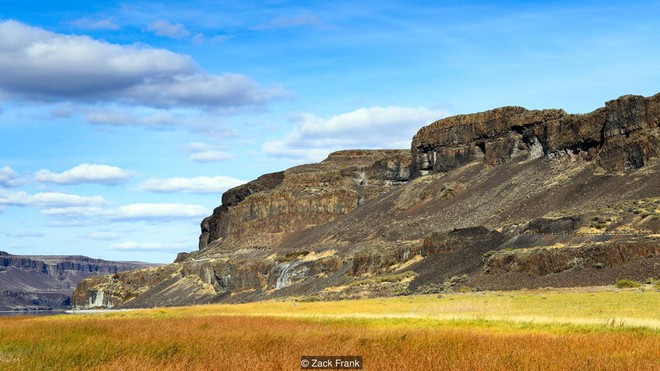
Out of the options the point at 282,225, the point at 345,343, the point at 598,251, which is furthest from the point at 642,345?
the point at 282,225

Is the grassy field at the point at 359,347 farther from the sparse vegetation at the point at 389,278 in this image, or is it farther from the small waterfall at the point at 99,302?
the small waterfall at the point at 99,302

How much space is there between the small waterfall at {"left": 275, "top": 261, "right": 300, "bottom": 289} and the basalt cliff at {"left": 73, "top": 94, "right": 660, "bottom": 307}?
3.68 feet

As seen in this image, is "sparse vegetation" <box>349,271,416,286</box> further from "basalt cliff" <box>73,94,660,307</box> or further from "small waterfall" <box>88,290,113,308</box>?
"small waterfall" <box>88,290,113,308</box>

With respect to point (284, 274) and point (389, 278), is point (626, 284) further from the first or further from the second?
point (284, 274)

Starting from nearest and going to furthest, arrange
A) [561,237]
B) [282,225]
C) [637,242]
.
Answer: [637,242], [561,237], [282,225]

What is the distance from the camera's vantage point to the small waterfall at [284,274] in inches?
4788

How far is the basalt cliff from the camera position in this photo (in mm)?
73812

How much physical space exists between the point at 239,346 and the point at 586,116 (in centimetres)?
11101

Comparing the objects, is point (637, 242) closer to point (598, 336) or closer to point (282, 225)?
point (598, 336)

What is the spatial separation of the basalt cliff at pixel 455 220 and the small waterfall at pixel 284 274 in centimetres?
112

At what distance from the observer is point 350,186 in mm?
179625

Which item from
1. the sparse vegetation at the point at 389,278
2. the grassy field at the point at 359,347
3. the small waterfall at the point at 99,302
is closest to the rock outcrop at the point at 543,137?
the sparse vegetation at the point at 389,278

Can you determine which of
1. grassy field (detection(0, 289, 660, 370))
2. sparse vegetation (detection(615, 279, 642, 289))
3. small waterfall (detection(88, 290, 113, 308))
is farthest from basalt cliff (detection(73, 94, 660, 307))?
grassy field (detection(0, 289, 660, 370))

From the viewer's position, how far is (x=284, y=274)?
124 meters
